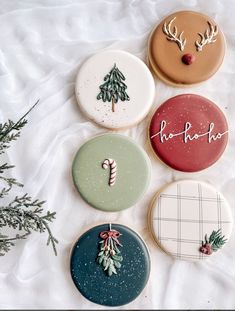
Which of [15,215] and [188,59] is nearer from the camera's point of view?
[15,215]

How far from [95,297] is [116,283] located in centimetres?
6

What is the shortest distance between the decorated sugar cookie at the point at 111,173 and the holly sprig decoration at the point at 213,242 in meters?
0.20

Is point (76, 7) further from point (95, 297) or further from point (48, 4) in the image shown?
point (95, 297)

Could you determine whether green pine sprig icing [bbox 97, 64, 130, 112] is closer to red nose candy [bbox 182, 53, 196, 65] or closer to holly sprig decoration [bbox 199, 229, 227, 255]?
red nose candy [bbox 182, 53, 196, 65]

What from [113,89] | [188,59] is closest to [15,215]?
[113,89]

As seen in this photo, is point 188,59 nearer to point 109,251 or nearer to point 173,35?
point 173,35

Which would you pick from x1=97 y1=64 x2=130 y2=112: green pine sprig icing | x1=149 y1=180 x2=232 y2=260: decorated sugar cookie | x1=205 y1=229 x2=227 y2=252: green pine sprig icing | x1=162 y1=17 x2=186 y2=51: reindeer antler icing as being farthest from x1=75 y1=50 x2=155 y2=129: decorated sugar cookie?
x1=205 y1=229 x2=227 y2=252: green pine sprig icing

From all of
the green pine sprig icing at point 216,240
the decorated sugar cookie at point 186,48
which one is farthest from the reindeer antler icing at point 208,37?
the green pine sprig icing at point 216,240

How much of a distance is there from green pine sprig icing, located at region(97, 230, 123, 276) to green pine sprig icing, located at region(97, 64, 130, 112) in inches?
13.8

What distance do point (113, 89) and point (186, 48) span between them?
22 centimetres

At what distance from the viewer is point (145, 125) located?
130 centimetres

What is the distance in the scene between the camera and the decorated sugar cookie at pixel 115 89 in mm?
1258

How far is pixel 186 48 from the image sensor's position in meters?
1.27

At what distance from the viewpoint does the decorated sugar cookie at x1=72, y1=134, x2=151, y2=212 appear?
1243mm
